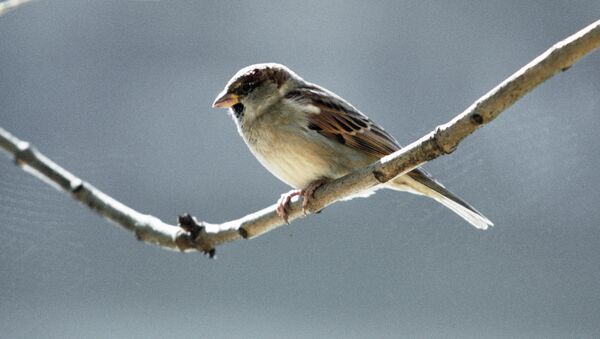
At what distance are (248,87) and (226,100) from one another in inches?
3.8

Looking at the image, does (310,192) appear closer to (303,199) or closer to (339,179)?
(303,199)

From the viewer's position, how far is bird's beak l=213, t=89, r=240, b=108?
2.43 m

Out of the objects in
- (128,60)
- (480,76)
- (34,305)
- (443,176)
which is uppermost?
(128,60)

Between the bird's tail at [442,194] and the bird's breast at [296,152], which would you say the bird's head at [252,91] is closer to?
the bird's breast at [296,152]

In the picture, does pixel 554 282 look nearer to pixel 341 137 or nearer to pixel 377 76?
pixel 341 137

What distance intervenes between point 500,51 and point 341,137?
1.35 metres

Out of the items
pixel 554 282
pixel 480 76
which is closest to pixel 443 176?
pixel 554 282

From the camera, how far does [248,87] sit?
2498mm

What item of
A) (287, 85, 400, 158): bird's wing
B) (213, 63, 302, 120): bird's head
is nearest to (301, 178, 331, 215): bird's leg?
(287, 85, 400, 158): bird's wing

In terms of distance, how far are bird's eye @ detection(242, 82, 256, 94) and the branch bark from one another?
2.36 ft

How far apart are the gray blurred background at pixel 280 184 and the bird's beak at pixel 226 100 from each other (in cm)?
64

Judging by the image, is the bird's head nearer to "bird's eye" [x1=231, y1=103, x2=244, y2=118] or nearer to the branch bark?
"bird's eye" [x1=231, y1=103, x2=244, y2=118]

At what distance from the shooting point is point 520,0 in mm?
3627

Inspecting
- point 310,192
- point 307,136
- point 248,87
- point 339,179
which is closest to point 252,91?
point 248,87
